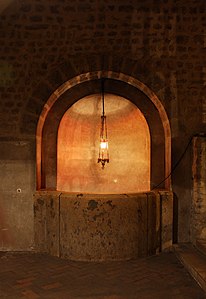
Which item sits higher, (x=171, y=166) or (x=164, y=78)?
(x=164, y=78)

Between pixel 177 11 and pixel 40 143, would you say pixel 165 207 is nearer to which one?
pixel 40 143

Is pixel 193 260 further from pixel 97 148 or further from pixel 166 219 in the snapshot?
pixel 97 148

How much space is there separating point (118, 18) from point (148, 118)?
2006 mm

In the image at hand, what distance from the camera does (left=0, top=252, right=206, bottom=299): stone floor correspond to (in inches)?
178

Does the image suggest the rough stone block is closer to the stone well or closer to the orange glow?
the stone well

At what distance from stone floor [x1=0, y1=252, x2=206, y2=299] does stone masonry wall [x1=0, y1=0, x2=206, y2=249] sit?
83 centimetres

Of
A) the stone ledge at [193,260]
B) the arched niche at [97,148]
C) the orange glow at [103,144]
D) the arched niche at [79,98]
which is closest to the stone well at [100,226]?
the stone ledge at [193,260]

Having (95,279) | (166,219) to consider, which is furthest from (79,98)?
(95,279)

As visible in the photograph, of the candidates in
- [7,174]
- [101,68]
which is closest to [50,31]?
[101,68]

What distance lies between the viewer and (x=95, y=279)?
505 centimetres

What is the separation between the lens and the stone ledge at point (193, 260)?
15.9 feet

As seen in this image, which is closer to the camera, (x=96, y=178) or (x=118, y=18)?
(x=118, y=18)

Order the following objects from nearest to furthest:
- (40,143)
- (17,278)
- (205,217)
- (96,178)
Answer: (17,278), (205,217), (40,143), (96,178)

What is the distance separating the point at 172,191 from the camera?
6.40 metres
